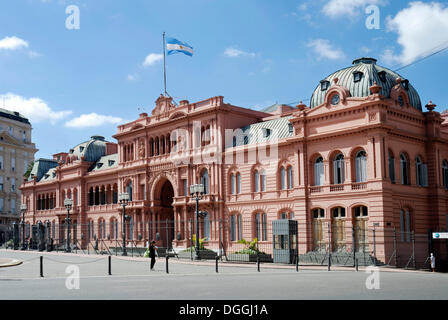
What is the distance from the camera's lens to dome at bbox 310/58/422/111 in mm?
42594

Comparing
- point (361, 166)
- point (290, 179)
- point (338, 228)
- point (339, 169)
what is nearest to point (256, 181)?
point (290, 179)

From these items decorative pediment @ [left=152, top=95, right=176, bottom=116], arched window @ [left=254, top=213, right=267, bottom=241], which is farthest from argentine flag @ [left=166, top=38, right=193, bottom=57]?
arched window @ [left=254, top=213, right=267, bottom=241]

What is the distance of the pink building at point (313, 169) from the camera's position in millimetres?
40500

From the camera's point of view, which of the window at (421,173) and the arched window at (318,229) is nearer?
the arched window at (318,229)

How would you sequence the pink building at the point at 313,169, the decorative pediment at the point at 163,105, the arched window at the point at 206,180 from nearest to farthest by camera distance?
the pink building at the point at 313,169 → the arched window at the point at 206,180 → the decorative pediment at the point at 163,105

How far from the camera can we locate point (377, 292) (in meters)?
17.7

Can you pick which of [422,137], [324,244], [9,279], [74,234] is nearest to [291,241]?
[324,244]

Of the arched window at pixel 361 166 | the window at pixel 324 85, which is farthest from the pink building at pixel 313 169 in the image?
the window at pixel 324 85

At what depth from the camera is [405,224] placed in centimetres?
4241

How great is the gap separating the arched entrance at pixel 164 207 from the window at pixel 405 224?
2512cm

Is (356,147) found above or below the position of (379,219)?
above

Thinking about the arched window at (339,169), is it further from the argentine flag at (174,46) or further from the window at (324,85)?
the argentine flag at (174,46)
